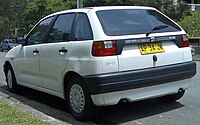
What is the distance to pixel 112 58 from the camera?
16.4ft

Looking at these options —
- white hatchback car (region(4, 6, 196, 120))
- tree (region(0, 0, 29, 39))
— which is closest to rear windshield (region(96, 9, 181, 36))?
white hatchback car (region(4, 6, 196, 120))

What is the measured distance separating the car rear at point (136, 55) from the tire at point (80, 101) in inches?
8.6

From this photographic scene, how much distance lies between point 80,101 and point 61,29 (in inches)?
55.1

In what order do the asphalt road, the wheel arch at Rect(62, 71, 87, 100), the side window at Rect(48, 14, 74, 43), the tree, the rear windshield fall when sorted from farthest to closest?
the tree → the side window at Rect(48, 14, 74, 43) → the wheel arch at Rect(62, 71, 87, 100) → the asphalt road → the rear windshield

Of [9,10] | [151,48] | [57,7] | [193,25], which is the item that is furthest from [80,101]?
[9,10]

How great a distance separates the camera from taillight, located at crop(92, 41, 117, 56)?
16.4ft

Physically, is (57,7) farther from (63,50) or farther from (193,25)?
(63,50)

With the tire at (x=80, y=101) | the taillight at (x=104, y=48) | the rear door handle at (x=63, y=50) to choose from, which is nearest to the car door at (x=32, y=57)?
the rear door handle at (x=63, y=50)

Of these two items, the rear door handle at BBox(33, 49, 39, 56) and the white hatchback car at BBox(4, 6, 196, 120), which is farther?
the rear door handle at BBox(33, 49, 39, 56)

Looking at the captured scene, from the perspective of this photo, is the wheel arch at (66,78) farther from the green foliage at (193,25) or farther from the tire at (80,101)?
the green foliage at (193,25)

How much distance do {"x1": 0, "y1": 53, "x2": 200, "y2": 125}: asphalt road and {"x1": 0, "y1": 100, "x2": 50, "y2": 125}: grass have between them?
1.99 ft

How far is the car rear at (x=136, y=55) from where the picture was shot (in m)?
5.01

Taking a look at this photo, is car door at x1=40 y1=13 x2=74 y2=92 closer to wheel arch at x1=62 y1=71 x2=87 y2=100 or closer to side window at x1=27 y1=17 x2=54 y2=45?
wheel arch at x1=62 y1=71 x2=87 y2=100

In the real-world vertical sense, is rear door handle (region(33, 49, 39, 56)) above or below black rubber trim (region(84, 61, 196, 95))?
above
